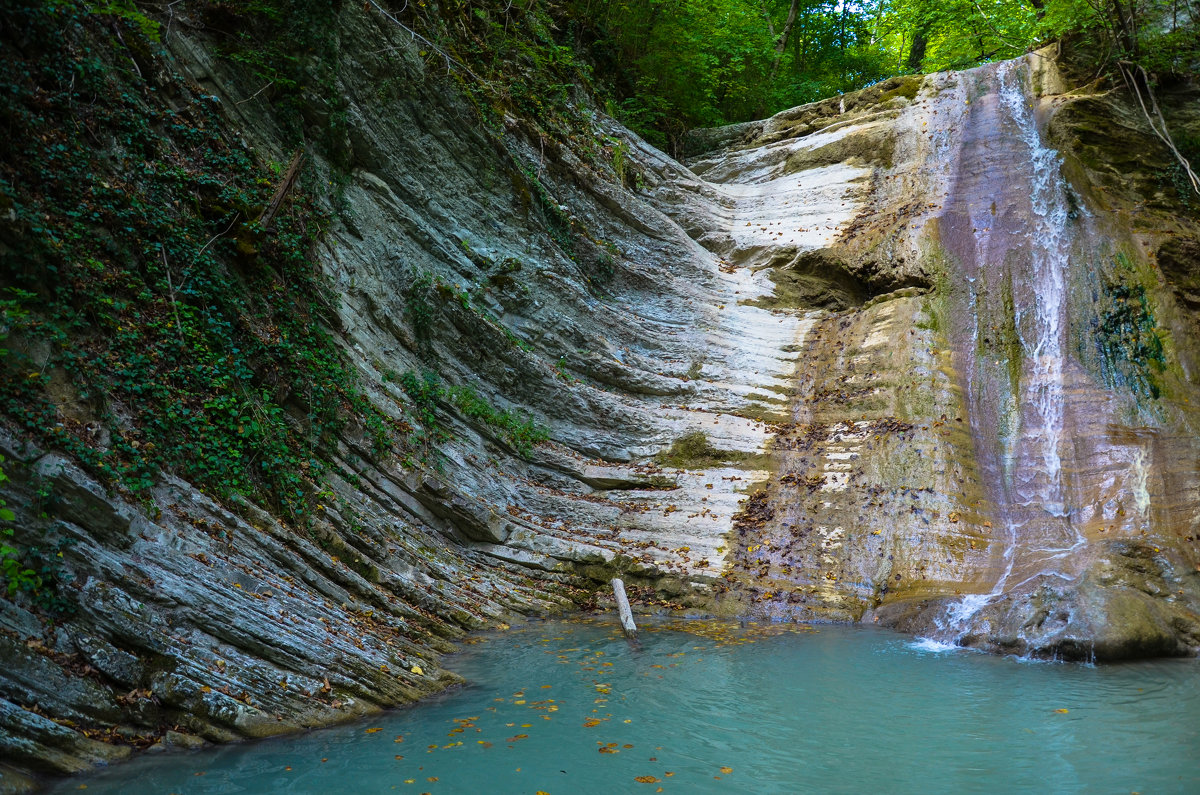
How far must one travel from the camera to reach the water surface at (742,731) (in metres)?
4.91

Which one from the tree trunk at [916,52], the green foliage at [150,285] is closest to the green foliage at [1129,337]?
the green foliage at [150,285]

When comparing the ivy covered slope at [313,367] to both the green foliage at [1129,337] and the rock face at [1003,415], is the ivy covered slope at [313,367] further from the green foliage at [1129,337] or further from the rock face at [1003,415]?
the green foliage at [1129,337]

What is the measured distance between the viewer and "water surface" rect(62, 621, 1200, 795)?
193 inches

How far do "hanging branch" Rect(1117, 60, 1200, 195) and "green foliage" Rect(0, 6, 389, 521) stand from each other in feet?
47.5

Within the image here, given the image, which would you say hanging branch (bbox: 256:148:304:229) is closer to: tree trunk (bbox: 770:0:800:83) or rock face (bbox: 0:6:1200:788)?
rock face (bbox: 0:6:1200:788)

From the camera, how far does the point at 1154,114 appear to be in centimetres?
1409

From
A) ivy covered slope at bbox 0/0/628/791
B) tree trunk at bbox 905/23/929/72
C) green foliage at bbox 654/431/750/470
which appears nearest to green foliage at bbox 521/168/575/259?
ivy covered slope at bbox 0/0/628/791

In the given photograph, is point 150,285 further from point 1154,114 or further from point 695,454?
point 1154,114

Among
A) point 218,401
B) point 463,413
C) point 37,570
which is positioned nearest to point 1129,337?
point 463,413

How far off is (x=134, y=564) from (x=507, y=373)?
7139mm

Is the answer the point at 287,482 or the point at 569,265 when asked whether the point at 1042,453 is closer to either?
the point at 569,265

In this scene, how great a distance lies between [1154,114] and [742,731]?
15.0 metres

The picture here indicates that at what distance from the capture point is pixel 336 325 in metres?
9.84

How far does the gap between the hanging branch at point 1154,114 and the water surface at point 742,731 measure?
9.88 metres
